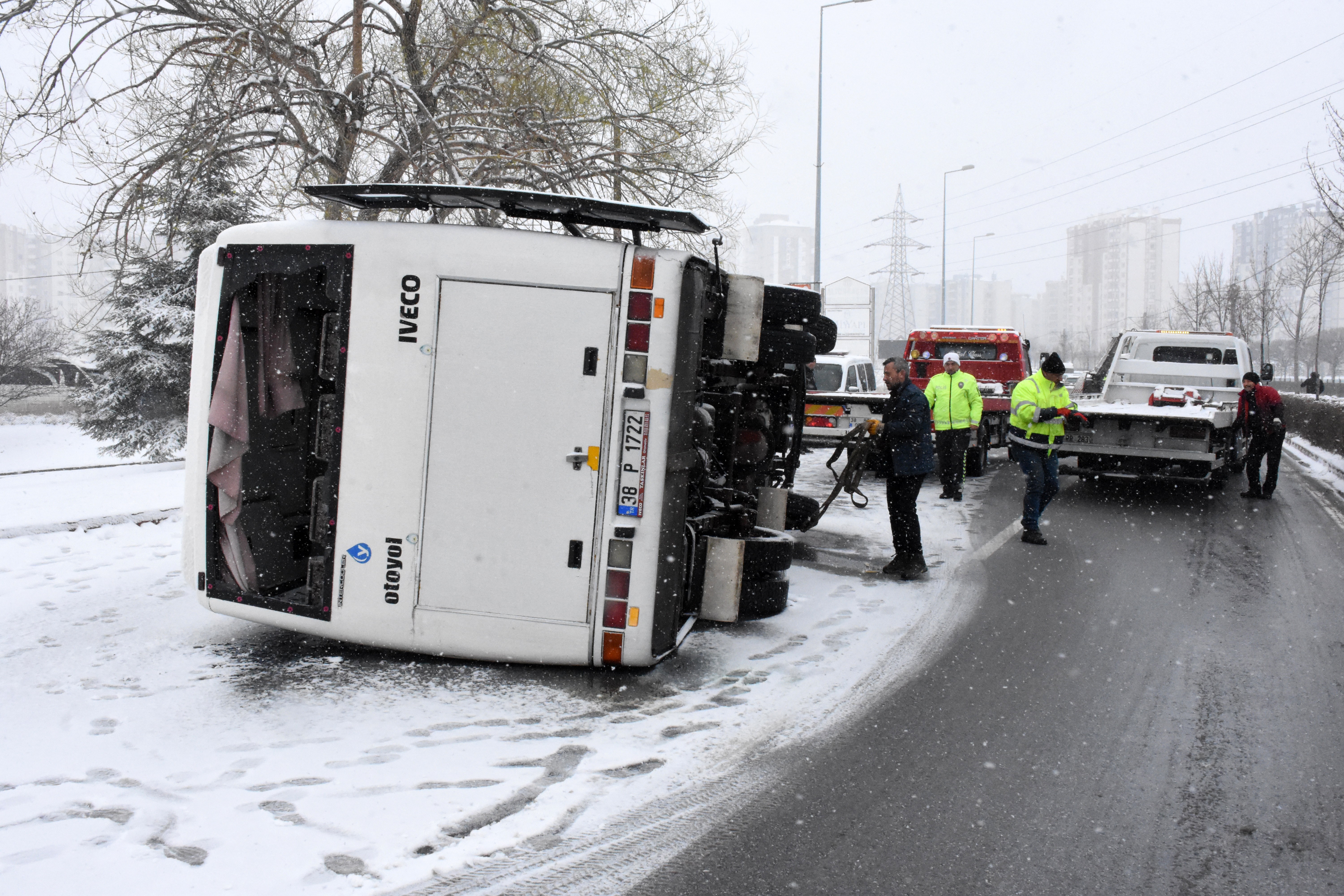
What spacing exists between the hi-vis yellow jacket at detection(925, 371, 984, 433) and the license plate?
857cm

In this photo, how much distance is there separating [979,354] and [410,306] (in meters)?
14.9

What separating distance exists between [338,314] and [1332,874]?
5093 millimetres

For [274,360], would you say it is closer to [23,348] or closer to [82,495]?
[82,495]

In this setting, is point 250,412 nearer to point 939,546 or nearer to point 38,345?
point 939,546

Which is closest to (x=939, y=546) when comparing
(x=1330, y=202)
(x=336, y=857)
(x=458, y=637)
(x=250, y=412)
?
(x=458, y=637)

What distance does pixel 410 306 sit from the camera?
4938mm

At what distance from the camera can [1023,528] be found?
972 cm

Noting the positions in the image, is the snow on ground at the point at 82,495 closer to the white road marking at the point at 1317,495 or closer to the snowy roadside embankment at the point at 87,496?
the snowy roadside embankment at the point at 87,496

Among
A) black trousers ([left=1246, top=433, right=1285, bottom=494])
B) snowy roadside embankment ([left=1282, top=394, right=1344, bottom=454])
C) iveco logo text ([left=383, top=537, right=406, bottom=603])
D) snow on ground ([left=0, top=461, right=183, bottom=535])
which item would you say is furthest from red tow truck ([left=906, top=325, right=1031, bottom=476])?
iveco logo text ([left=383, top=537, right=406, bottom=603])

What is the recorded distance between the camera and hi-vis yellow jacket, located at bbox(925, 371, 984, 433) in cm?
1285

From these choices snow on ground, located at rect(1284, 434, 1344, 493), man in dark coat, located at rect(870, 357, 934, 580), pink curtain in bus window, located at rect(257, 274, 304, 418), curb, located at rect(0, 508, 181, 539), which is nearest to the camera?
pink curtain in bus window, located at rect(257, 274, 304, 418)

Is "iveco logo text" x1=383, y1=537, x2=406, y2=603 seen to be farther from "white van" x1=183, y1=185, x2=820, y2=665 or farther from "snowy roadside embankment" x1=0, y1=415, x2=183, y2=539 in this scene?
"snowy roadside embankment" x1=0, y1=415, x2=183, y2=539

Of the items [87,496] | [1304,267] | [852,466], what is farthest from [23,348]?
[1304,267]

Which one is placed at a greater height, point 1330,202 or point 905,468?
point 1330,202
